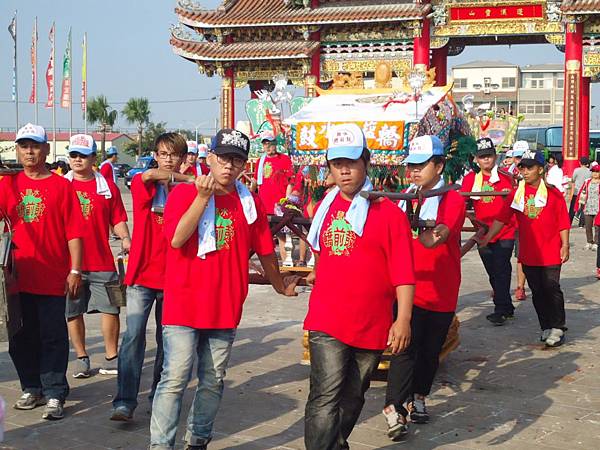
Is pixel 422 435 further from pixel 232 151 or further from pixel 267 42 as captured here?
pixel 267 42

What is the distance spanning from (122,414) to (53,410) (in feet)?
1.60

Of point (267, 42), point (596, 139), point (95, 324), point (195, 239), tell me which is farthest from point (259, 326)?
point (596, 139)

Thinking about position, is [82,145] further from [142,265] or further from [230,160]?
[230,160]

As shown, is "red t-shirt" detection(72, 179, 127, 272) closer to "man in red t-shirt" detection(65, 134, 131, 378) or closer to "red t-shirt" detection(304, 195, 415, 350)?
"man in red t-shirt" detection(65, 134, 131, 378)

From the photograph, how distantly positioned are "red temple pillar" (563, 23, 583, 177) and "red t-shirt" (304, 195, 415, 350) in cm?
2125

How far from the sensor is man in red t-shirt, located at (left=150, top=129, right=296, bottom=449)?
437 cm

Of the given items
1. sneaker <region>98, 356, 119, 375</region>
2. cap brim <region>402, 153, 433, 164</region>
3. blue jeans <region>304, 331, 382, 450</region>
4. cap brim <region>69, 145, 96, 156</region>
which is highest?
Answer: cap brim <region>69, 145, 96, 156</region>

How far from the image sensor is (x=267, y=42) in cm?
2675

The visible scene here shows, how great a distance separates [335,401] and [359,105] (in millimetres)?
3619

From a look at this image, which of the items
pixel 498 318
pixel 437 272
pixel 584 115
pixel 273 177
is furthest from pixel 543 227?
pixel 584 115

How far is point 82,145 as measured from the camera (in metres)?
6.30

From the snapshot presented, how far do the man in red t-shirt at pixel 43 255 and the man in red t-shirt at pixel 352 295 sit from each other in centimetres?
203

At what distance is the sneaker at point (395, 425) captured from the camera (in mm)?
5090

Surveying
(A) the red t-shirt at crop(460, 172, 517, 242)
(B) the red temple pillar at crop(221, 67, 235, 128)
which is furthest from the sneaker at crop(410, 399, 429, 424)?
(B) the red temple pillar at crop(221, 67, 235, 128)
